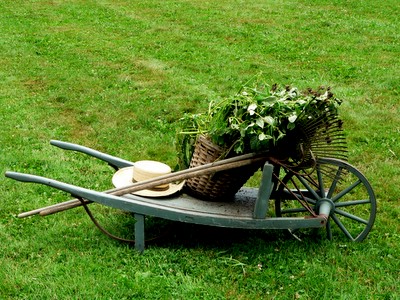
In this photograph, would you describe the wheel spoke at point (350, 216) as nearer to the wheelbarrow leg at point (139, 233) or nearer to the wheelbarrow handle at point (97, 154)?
the wheelbarrow leg at point (139, 233)

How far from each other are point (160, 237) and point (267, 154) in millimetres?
1184

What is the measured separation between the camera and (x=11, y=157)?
21.6 feet

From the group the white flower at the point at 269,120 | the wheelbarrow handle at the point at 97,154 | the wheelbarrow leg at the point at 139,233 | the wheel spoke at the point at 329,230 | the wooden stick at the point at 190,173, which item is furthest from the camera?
the wheelbarrow handle at the point at 97,154

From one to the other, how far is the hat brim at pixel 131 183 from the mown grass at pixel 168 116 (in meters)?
0.43

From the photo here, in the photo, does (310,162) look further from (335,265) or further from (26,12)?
(26,12)

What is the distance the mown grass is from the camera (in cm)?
448

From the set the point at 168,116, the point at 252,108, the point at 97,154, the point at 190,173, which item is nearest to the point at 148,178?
the point at 190,173

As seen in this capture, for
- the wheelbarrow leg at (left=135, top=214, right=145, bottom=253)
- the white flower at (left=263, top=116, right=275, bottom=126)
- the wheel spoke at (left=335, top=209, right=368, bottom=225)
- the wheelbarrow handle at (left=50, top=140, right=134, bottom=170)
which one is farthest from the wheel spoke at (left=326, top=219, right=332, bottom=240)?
the wheelbarrow handle at (left=50, top=140, right=134, bottom=170)

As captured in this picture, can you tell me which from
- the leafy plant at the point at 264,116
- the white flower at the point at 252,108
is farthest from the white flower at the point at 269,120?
the white flower at the point at 252,108

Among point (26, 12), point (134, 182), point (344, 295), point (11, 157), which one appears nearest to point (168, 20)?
point (26, 12)

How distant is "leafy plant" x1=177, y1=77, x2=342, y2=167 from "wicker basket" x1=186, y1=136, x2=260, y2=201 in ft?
0.28

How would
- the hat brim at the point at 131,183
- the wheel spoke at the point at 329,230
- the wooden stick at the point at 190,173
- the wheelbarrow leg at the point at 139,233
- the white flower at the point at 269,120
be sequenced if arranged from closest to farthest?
the white flower at the point at 269,120 → the wooden stick at the point at 190,173 → the wheelbarrow leg at the point at 139,233 → the hat brim at the point at 131,183 → the wheel spoke at the point at 329,230

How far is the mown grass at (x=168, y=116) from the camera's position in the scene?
448cm

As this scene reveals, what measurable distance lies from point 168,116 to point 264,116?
3724mm
